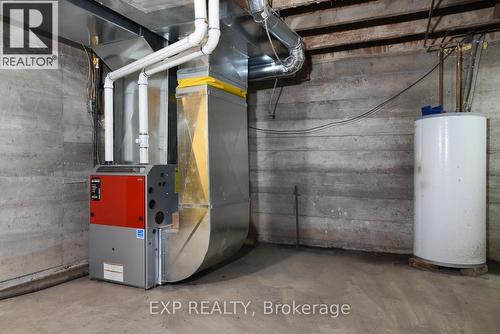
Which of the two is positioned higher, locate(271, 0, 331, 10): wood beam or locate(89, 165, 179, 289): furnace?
locate(271, 0, 331, 10): wood beam

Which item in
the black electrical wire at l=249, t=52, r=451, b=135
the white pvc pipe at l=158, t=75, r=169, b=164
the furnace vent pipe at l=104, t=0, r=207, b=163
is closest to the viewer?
the furnace vent pipe at l=104, t=0, r=207, b=163

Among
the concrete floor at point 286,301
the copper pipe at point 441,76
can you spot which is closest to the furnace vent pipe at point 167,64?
the concrete floor at point 286,301

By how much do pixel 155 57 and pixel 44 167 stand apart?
1.17 metres

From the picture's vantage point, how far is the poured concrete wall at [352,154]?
3088 mm

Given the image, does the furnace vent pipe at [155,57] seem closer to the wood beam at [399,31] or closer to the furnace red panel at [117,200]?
the furnace red panel at [117,200]

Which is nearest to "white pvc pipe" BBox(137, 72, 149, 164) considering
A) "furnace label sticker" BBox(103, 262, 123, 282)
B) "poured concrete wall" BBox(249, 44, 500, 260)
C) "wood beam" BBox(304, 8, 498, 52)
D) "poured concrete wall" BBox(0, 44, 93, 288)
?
"poured concrete wall" BBox(0, 44, 93, 288)

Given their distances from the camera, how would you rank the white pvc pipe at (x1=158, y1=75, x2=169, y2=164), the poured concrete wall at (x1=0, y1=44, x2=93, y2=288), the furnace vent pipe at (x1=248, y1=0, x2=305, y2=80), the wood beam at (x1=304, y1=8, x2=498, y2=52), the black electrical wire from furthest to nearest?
the black electrical wire
the wood beam at (x1=304, y1=8, x2=498, y2=52)
the white pvc pipe at (x1=158, y1=75, x2=169, y2=164)
the poured concrete wall at (x1=0, y1=44, x2=93, y2=288)
the furnace vent pipe at (x1=248, y1=0, x2=305, y2=80)

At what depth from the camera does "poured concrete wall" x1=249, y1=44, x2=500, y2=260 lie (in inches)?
122

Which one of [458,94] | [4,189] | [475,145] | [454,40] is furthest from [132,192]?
[454,40]

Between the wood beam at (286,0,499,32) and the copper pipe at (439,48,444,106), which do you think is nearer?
the wood beam at (286,0,499,32)

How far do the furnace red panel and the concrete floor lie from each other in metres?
0.48

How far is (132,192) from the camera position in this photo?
7.61 ft

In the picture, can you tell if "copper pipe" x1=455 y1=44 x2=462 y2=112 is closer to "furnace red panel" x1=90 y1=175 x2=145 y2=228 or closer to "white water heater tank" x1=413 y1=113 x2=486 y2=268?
"white water heater tank" x1=413 y1=113 x2=486 y2=268

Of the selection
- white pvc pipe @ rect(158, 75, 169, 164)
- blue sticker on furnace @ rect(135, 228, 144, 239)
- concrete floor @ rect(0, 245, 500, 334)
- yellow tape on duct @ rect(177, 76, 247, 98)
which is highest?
yellow tape on duct @ rect(177, 76, 247, 98)
